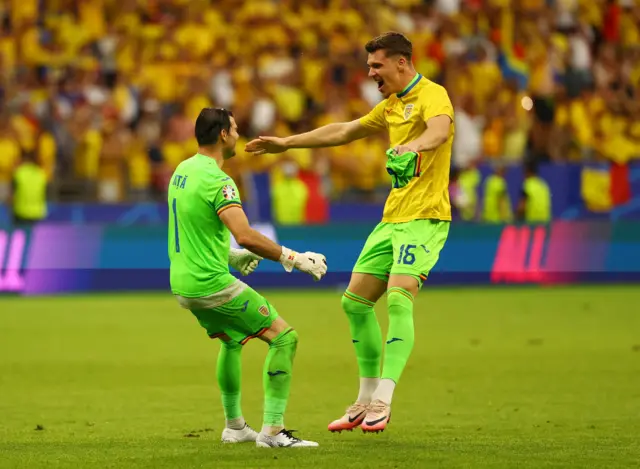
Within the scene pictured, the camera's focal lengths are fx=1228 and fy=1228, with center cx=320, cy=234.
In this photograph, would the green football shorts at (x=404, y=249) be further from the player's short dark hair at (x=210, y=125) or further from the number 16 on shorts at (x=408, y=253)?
the player's short dark hair at (x=210, y=125)

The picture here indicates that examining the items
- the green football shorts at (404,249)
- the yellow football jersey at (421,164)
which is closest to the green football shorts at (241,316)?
the green football shorts at (404,249)

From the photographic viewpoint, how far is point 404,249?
26.3 feet

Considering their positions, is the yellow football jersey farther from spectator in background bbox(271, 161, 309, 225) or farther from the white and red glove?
spectator in background bbox(271, 161, 309, 225)

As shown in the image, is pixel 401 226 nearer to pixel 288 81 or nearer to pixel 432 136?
pixel 432 136

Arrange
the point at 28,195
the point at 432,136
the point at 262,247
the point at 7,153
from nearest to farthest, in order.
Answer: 1. the point at 262,247
2. the point at 432,136
3. the point at 28,195
4. the point at 7,153

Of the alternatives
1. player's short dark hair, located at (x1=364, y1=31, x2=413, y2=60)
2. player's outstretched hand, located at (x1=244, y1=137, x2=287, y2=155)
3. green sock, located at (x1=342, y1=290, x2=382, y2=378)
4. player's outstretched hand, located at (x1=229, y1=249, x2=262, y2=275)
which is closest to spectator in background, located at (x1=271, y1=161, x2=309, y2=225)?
player's outstretched hand, located at (x1=244, y1=137, x2=287, y2=155)

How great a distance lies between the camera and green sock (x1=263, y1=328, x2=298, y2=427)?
7.61m

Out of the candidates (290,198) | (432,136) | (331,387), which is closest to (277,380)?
(432,136)

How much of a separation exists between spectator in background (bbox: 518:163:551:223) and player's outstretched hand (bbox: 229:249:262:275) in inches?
615

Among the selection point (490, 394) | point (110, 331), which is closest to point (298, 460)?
point (490, 394)

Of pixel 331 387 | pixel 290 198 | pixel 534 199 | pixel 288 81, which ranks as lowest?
pixel 331 387

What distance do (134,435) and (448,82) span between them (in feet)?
61.0

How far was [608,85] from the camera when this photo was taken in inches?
1055

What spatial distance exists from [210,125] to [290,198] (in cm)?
1490
